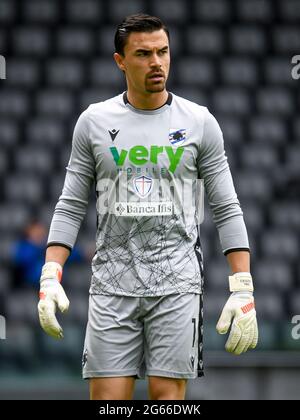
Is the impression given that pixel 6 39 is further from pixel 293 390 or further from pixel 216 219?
pixel 216 219

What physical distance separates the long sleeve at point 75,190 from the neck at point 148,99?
0.21m

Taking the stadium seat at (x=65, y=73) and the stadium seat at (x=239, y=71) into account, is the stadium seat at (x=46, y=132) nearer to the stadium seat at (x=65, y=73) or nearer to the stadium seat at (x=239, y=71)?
the stadium seat at (x=65, y=73)

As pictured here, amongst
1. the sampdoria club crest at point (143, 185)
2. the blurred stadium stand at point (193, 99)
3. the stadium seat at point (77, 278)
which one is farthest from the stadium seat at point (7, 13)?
the sampdoria club crest at point (143, 185)

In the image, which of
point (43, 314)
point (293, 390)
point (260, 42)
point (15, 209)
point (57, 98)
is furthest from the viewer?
point (260, 42)

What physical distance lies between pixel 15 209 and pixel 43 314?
7.74 meters

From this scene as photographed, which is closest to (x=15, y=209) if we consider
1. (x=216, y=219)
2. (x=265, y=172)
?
(x=265, y=172)

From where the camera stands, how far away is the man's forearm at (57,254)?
4957 millimetres

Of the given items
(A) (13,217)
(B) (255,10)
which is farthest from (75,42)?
(A) (13,217)

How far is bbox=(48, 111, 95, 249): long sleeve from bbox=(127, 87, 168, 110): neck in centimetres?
21

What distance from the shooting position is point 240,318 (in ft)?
15.6

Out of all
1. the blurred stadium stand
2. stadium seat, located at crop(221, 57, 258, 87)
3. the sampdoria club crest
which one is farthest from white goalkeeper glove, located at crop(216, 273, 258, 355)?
stadium seat, located at crop(221, 57, 258, 87)

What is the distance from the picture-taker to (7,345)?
350 inches

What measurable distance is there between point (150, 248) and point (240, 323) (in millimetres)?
470

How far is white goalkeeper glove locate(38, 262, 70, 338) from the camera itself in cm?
477
